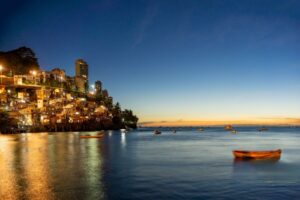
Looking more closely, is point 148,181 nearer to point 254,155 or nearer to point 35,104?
point 254,155

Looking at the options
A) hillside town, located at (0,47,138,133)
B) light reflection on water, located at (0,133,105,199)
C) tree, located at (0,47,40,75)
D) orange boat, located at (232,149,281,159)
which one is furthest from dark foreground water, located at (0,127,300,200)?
tree, located at (0,47,40,75)

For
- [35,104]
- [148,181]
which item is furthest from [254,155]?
[35,104]

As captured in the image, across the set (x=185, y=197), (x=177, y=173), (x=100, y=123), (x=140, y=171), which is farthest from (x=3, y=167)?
(x=100, y=123)

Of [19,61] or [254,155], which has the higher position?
[19,61]

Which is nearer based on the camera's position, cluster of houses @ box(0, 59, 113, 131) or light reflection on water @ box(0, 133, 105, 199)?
light reflection on water @ box(0, 133, 105, 199)

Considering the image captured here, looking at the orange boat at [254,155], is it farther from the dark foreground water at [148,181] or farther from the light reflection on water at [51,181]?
the light reflection on water at [51,181]

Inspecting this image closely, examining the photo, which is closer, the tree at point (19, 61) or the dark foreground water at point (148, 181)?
the dark foreground water at point (148, 181)

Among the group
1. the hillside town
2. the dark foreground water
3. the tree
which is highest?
the tree

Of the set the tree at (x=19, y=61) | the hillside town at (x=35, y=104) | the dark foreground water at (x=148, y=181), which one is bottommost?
the dark foreground water at (x=148, y=181)

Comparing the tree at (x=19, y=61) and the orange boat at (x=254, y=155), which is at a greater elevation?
the tree at (x=19, y=61)

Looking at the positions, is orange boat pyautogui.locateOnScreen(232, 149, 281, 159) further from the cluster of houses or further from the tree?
the tree

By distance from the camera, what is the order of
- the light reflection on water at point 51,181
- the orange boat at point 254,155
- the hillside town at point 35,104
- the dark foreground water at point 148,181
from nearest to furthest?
the light reflection on water at point 51,181, the dark foreground water at point 148,181, the orange boat at point 254,155, the hillside town at point 35,104

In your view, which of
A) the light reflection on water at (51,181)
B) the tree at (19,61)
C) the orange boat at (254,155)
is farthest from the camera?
the tree at (19,61)

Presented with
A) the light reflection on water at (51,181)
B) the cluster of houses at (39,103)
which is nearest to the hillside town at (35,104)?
the cluster of houses at (39,103)
